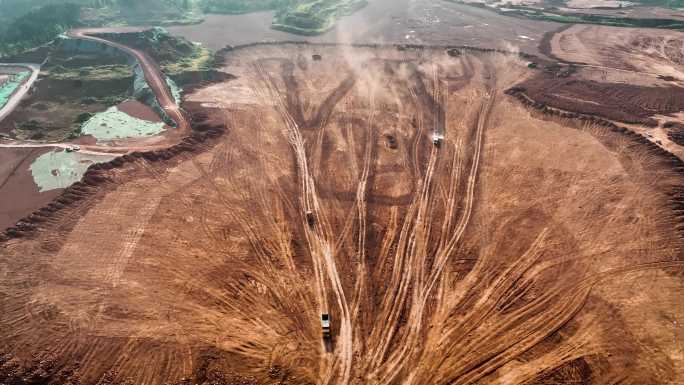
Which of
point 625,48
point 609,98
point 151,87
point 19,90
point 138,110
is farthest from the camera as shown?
point 625,48

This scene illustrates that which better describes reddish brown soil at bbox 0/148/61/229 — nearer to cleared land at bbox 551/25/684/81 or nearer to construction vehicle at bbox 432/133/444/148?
construction vehicle at bbox 432/133/444/148

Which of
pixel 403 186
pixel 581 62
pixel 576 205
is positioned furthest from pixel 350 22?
pixel 576 205

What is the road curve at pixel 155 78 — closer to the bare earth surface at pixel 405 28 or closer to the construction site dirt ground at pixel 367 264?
the construction site dirt ground at pixel 367 264

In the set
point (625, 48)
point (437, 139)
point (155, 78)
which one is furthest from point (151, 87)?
point (625, 48)

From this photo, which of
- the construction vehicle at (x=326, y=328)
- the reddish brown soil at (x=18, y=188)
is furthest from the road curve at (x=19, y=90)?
the construction vehicle at (x=326, y=328)

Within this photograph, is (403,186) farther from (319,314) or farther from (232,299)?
(232,299)

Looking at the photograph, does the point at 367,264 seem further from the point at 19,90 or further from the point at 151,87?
the point at 19,90
